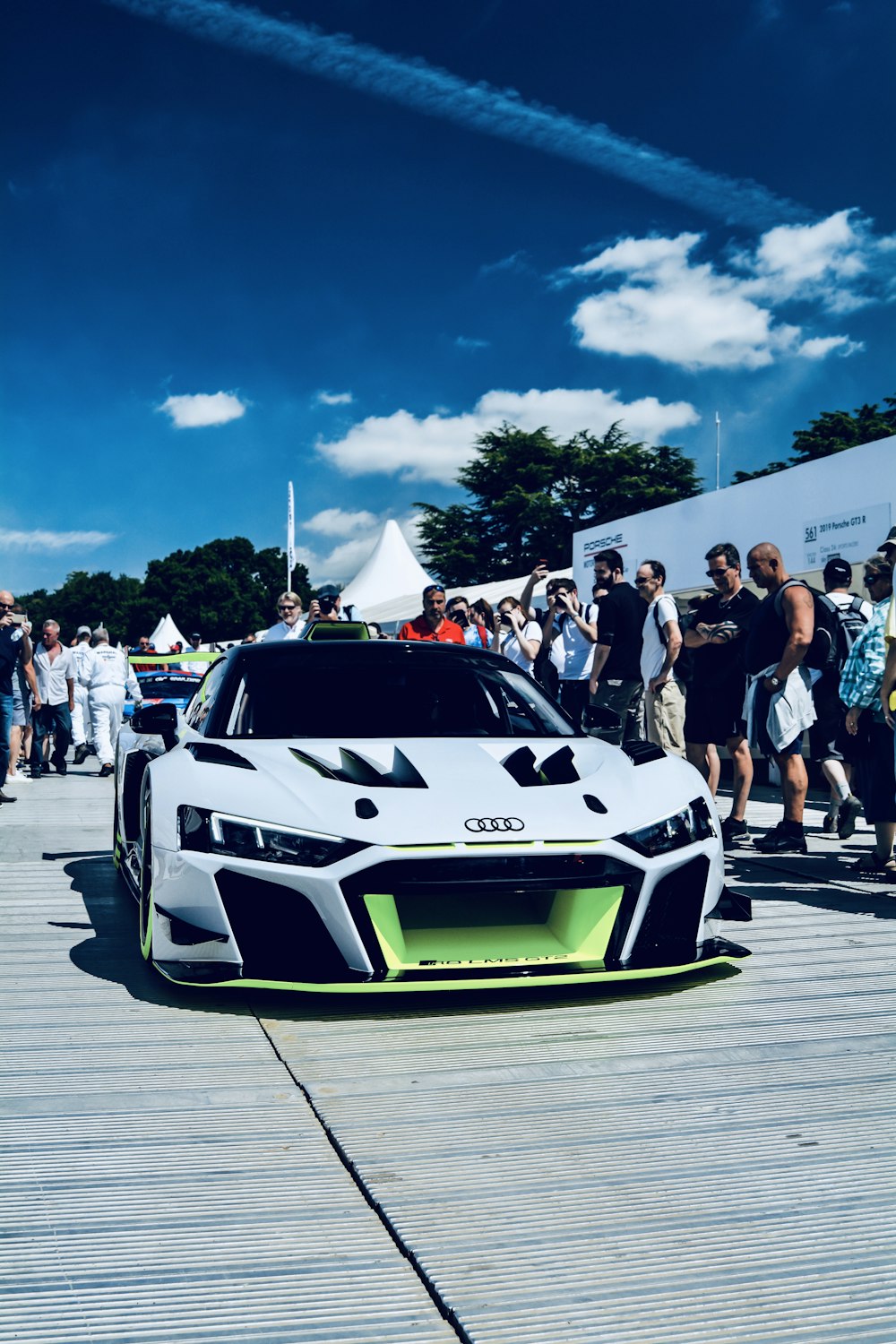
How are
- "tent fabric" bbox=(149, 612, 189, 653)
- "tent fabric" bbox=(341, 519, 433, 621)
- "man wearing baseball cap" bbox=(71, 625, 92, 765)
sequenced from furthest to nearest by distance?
1. "tent fabric" bbox=(149, 612, 189, 653)
2. "tent fabric" bbox=(341, 519, 433, 621)
3. "man wearing baseball cap" bbox=(71, 625, 92, 765)

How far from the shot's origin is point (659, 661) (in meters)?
8.28

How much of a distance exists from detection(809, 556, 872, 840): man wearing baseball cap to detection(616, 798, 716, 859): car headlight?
393 cm

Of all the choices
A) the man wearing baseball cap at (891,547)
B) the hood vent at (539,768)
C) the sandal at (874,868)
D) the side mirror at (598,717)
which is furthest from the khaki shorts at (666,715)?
the hood vent at (539,768)

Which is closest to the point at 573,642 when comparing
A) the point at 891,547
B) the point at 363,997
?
the point at 891,547

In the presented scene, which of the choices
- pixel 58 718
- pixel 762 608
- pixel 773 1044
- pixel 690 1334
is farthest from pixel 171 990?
Result: pixel 58 718

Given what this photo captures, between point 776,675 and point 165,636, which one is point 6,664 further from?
point 165,636

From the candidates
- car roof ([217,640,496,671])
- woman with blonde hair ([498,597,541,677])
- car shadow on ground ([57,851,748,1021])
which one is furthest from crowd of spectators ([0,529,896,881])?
car shadow on ground ([57,851,748,1021])

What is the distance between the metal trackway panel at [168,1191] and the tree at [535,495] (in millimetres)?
59013

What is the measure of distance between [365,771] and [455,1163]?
1533mm

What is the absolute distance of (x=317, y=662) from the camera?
4988 mm

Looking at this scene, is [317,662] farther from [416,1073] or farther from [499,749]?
[416,1073]

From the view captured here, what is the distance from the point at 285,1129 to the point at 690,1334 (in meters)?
1.17

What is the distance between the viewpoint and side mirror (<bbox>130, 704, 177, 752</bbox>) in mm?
4777

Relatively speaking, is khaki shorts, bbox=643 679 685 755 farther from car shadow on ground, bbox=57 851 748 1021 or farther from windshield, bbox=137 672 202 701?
windshield, bbox=137 672 202 701
